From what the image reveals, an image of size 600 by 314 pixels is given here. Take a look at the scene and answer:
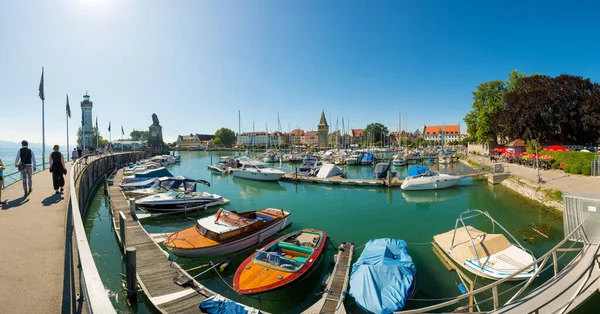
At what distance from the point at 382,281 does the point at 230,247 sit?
6.73 meters

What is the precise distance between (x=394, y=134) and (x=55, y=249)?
17210 centimetres

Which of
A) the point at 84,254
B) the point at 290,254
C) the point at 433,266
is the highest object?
the point at 84,254

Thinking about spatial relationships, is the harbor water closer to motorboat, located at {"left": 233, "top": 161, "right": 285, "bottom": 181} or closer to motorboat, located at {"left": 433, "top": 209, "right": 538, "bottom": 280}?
motorboat, located at {"left": 433, "top": 209, "right": 538, "bottom": 280}

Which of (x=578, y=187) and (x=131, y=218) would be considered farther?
(x=578, y=187)

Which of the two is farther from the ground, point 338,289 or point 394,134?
point 394,134

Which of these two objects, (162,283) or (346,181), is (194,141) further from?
(162,283)

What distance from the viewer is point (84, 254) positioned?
9.97ft

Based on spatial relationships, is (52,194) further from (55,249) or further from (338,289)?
(338,289)

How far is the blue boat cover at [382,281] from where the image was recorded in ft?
27.3

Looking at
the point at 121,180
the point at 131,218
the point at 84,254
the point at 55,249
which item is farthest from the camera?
the point at 121,180

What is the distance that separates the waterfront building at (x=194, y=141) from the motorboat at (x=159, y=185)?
145 meters

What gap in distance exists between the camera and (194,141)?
178 meters

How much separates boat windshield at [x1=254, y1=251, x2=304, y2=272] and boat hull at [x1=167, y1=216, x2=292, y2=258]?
246 cm

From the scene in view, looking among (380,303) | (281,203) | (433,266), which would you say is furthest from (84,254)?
(281,203)
